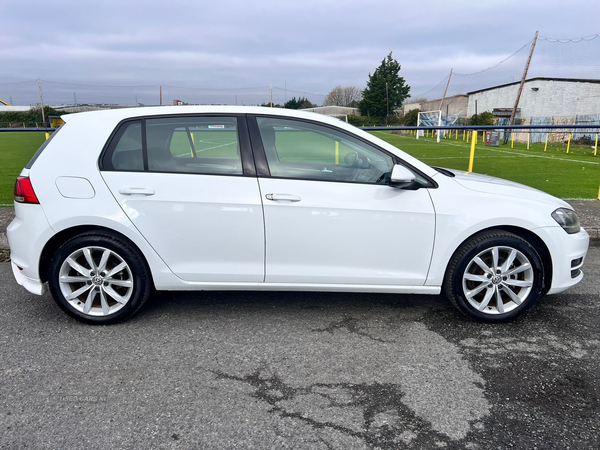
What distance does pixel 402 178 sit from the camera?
133 inches

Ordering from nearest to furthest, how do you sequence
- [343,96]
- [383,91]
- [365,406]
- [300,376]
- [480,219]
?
[365,406]
[300,376]
[480,219]
[383,91]
[343,96]

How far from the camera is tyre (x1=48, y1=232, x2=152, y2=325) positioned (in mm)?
3539

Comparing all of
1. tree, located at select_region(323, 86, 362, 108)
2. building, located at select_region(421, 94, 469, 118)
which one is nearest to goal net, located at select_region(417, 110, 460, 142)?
building, located at select_region(421, 94, 469, 118)

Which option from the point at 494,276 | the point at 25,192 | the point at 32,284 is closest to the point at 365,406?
the point at 494,276

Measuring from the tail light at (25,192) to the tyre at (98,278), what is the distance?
404 millimetres

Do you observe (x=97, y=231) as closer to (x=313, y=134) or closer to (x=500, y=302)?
(x=313, y=134)

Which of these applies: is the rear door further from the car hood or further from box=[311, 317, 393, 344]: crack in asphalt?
the car hood

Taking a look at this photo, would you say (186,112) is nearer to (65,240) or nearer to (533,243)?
(65,240)

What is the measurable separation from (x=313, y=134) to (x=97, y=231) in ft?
5.75

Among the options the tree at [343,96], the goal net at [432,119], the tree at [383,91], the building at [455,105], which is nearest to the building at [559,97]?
the goal net at [432,119]

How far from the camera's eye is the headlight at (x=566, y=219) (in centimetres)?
363

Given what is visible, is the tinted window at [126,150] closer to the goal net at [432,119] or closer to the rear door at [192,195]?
the rear door at [192,195]

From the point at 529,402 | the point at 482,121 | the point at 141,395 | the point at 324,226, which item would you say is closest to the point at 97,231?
the point at 141,395

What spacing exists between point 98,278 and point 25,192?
808mm
